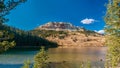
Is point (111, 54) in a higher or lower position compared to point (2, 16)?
lower

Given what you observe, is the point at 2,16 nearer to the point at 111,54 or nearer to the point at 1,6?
the point at 1,6

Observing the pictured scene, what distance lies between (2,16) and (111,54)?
15235 mm

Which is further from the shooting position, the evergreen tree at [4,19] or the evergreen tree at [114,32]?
the evergreen tree at [114,32]

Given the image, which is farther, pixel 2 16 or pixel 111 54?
pixel 111 54

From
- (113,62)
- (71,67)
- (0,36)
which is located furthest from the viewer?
(71,67)

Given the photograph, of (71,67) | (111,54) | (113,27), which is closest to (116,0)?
(113,27)

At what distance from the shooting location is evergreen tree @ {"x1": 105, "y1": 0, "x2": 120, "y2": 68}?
26.0 meters

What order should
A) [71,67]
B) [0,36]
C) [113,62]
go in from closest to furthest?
[0,36], [113,62], [71,67]

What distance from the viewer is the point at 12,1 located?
45.2 feet

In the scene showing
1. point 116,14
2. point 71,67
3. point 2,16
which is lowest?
point 71,67

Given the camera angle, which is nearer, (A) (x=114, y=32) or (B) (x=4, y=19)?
(B) (x=4, y=19)

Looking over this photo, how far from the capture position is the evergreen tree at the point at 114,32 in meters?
26.0

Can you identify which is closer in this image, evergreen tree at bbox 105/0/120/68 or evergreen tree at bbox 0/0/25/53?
evergreen tree at bbox 0/0/25/53

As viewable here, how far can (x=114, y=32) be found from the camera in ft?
86.4
